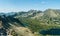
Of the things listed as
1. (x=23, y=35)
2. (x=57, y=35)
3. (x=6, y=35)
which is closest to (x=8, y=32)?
(x=6, y=35)

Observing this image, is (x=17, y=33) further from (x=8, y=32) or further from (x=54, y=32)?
(x=54, y=32)

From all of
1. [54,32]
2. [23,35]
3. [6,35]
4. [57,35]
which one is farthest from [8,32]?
[54,32]

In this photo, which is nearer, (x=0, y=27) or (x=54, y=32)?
(x=0, y=27)

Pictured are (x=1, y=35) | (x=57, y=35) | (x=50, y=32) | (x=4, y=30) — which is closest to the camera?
(x=1, y=35)

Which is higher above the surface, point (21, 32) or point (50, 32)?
point (21, 32)

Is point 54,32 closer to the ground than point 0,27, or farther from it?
closer to the ground

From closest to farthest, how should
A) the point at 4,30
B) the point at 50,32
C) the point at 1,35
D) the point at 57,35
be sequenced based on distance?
the point at 1,35 → the point at 4,30 → the point at 57,35 → the point at 50,32

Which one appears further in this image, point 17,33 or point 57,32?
→ point 57,32

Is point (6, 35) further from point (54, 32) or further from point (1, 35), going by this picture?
point (54, 32)
